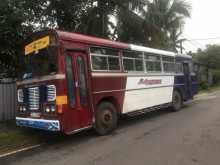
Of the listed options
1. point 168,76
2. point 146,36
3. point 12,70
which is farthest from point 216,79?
point 12,70

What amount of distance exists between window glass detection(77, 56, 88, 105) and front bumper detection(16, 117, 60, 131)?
40.9 inches

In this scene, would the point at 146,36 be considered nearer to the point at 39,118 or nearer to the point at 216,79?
the point at 39,118

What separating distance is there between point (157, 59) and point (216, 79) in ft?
100.0

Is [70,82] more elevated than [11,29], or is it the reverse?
[11,29]

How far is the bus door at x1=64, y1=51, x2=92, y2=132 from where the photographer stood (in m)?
7.66

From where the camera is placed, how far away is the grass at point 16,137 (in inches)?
304

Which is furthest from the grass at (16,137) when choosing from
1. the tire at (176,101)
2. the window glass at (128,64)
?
the tire at (176,101)

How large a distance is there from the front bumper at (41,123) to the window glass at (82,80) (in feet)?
3.41

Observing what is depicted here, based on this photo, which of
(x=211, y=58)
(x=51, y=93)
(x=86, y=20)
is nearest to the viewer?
(x=51, y=93)

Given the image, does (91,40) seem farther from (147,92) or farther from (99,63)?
(147,92)

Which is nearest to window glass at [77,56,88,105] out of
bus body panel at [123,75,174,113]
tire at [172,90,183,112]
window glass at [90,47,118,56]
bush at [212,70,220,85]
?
window glass at [90,47,118,56]

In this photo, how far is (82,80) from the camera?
816 cm

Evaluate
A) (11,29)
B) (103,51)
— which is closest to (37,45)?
(103,51)

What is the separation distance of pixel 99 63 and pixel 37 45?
1882 millimetres
